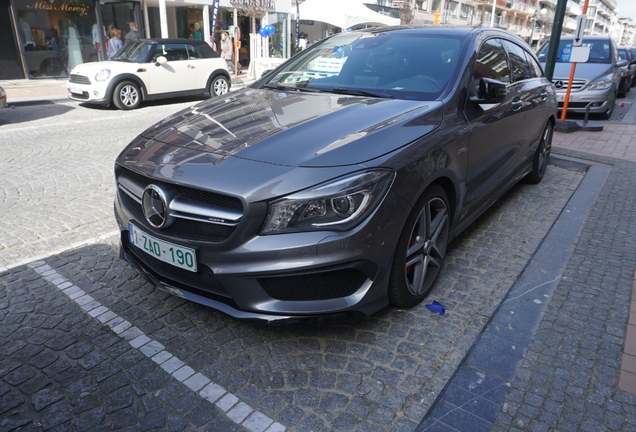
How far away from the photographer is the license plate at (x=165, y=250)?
7.80ft

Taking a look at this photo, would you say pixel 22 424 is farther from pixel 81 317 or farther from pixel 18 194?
pixel 18 194

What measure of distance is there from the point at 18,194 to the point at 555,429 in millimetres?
5111

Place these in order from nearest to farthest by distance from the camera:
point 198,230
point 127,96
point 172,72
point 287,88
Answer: point 198,230
point 287,88
point 127,96
point 172,72

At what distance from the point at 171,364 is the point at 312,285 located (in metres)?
0.84

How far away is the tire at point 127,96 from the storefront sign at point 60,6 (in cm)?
814

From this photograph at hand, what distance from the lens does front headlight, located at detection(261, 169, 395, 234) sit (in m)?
2.23

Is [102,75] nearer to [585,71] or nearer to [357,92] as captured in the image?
[357,92]

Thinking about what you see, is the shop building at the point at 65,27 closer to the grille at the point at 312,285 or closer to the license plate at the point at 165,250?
the license plate at the point at 165,250

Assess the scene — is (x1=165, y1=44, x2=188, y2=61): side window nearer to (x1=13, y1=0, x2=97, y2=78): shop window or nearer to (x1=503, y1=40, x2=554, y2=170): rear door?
(x1=13, y1=0, x2=97, y2=78): shop window

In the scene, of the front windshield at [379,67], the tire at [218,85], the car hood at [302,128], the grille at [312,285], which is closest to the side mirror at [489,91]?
the front windshield at [379,67]

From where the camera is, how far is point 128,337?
8.75 feet

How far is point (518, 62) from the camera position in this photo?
4.61 m

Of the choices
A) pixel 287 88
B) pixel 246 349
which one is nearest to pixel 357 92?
pixel 287 88

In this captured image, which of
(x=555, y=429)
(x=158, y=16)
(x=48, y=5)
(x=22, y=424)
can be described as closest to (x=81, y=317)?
(x=22, y=424)
